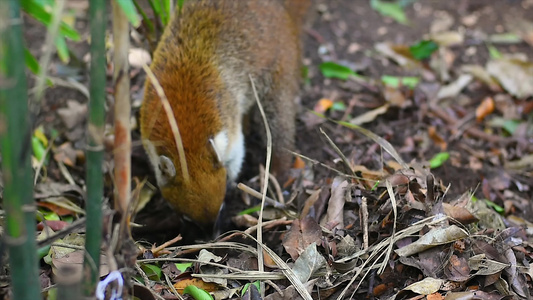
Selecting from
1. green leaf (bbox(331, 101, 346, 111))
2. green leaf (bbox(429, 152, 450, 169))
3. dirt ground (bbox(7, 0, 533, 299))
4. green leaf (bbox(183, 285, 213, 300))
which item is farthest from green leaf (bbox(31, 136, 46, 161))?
green leaf (bbox(429, 152, 450, 169))

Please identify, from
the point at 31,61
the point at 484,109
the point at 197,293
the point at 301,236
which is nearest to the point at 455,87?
the point at 484,109

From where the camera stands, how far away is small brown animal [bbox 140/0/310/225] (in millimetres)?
3535

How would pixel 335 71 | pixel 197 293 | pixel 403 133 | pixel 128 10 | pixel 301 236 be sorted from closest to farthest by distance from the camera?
pixel 128 10 → pixel 197 293 → pixel 301 236 → pixel 403 133 → pixel 335 71

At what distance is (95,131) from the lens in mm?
1702

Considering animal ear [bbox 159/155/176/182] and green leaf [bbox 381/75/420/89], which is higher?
animal ear [bbox 159/155/176/182]

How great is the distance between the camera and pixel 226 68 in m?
4.03

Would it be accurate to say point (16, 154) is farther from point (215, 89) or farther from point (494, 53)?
point (494, 53)

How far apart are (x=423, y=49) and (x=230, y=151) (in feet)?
8.44

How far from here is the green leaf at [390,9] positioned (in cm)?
614

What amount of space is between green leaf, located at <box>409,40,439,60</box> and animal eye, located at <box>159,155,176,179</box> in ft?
10.2

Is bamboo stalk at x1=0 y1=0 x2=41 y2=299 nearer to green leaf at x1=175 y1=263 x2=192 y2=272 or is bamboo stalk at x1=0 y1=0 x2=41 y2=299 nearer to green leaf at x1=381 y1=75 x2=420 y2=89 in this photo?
green leaf at x1=175 y1=263 x2=192 y2=272

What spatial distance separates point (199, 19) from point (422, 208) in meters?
2.14

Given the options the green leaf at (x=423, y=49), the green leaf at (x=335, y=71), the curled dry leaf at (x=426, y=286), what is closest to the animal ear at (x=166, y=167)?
the curled dry leaf at (x=426, y=286)

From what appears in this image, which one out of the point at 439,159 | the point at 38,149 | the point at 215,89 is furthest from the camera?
the point at 439,159
